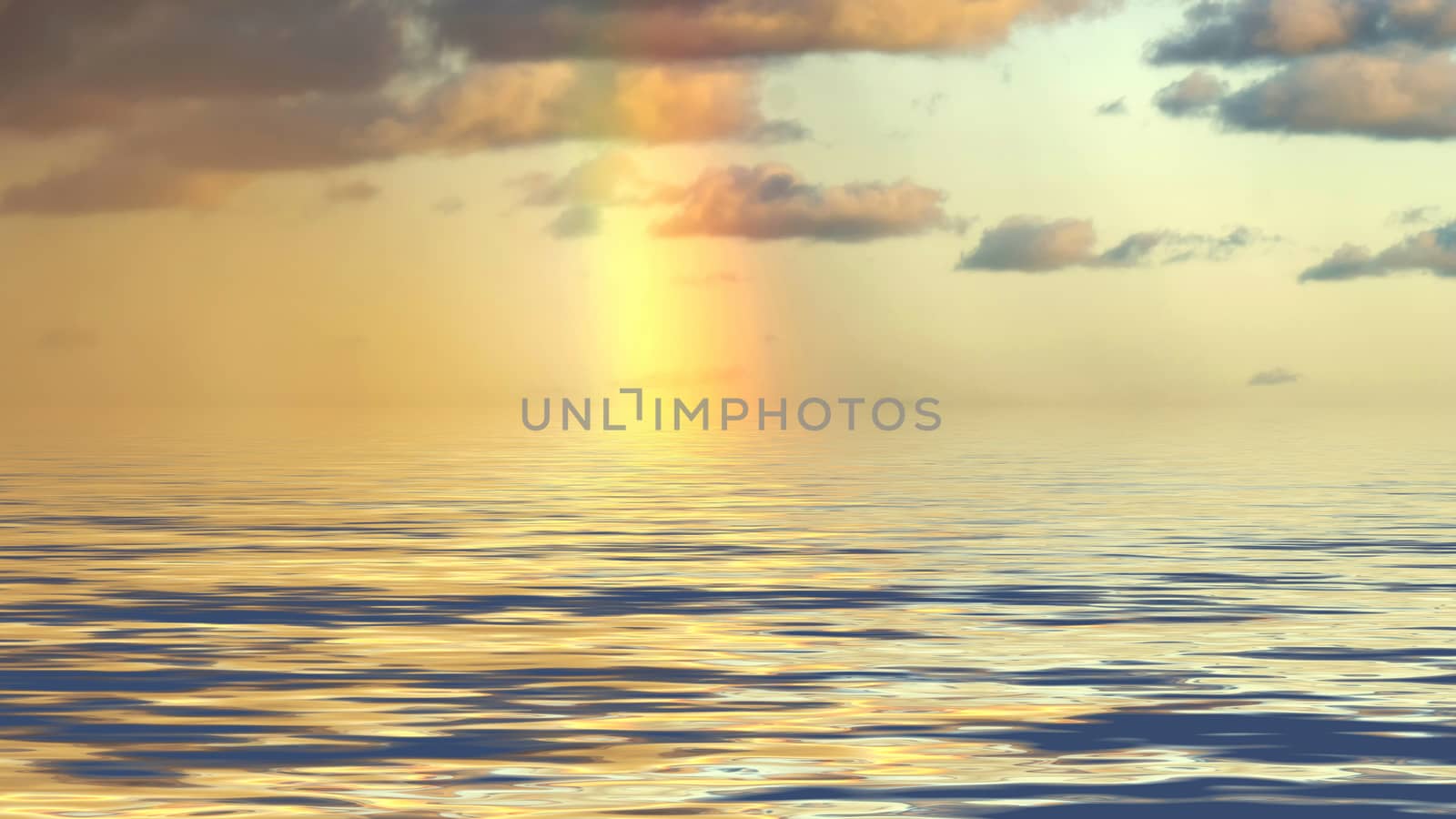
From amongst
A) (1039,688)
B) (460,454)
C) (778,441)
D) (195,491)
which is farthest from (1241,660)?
(778,441)

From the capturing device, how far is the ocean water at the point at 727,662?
640 inches

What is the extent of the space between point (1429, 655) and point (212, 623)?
14078mm

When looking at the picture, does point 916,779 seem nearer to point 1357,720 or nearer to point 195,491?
point 1357,720

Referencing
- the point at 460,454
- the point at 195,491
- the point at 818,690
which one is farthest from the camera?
the point at 460,454

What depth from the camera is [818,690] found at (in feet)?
69.6

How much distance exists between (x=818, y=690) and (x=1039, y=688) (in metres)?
2.12

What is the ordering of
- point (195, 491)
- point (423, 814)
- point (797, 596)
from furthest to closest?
point (195, 491)
point (797, 596)
point (423, 814)

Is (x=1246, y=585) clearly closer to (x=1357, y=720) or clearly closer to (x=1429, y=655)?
(x=1429, y=655)

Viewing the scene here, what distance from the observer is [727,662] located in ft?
77.7

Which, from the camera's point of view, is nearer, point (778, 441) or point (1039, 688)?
point (1039, 688)

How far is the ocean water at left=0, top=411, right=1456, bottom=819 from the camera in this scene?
16.3m

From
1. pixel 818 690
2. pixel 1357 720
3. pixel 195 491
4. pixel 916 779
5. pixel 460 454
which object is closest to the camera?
pixel 916 779

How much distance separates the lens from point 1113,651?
80.4 feet

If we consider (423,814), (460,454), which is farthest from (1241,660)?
(460,454)
